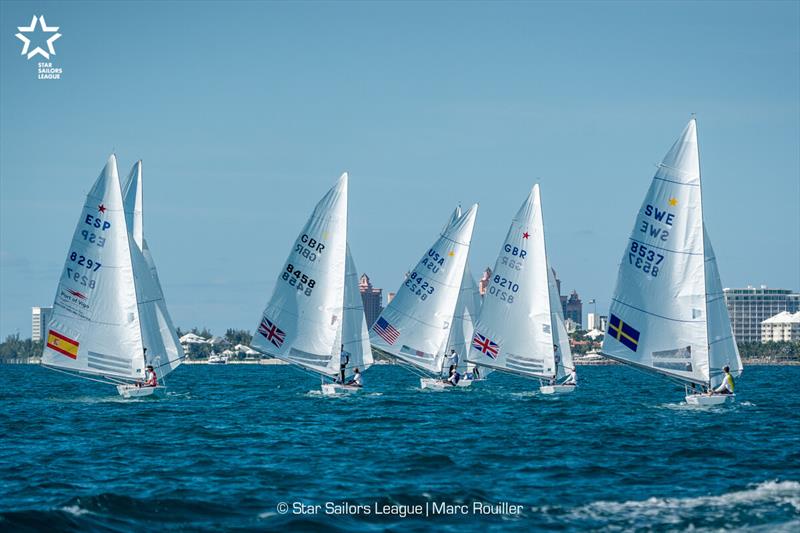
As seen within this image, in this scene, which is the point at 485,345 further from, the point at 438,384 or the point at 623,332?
the point at 623,332

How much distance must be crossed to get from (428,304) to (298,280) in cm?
1083

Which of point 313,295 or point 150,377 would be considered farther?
point 313,295

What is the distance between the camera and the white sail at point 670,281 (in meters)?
42.9

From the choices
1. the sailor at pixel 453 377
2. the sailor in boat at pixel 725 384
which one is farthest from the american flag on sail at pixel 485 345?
the sailor in boat at pixel 725 384

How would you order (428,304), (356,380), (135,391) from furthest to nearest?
(428,304), (356,380), (135,391)

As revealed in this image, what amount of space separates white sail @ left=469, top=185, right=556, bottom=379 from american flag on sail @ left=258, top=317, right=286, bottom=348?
35.1ft

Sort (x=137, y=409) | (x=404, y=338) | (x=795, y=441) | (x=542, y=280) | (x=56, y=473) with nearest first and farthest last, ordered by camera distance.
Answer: (x=56, y=473), (x=795, y=441), (x=137, y=409), (x=542, y=280), (x=404, y=338)

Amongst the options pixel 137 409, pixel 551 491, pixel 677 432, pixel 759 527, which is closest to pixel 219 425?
pixel 137 409

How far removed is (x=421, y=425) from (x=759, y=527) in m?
20.1

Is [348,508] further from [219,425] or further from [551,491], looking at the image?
[219,425]

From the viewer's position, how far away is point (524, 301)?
2185 inches

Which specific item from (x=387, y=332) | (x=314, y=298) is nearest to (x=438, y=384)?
(x=387, y=332)

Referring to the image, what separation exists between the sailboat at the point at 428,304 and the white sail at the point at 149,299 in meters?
12.0

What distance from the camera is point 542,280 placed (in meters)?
55.3
